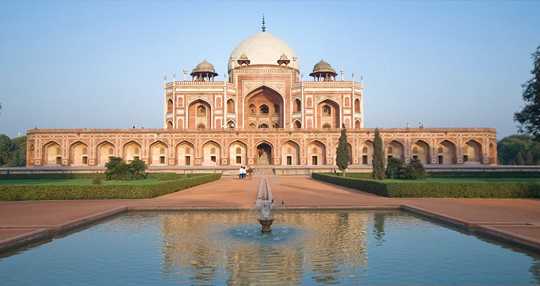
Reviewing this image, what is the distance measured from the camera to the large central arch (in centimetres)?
4044

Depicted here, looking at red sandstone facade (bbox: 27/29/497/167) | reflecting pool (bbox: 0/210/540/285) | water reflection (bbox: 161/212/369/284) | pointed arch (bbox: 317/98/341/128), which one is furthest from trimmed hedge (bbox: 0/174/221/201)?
pointed arch (bbox: 317/98/341/128)

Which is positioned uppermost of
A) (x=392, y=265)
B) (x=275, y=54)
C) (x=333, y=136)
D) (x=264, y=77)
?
(x=275, y=54)

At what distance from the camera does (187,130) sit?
33.9 metres

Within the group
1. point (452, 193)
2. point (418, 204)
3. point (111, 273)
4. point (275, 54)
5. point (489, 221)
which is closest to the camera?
point (111, 273)

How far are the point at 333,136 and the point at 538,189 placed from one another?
21789 millimetres

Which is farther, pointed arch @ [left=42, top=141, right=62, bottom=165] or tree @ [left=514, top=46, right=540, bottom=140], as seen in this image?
pointed arch @ [left=42, top=141, right=62, bottom=165]

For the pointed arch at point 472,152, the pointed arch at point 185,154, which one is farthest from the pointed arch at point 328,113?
the pointed arch at point 185,154

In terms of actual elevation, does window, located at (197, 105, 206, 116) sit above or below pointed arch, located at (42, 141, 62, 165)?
above

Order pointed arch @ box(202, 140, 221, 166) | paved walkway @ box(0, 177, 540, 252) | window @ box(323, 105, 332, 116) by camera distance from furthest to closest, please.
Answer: window @ box(323, 105, 332, 116)
pointed arch @ box(202, 140, 221, 166)
paved walkway @ box(0, 177, 540, 252)

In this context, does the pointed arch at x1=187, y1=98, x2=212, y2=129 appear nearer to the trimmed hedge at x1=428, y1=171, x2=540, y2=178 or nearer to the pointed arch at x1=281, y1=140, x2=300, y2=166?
the pointed arch at x1=281, y1=140, x2=300, y2=166

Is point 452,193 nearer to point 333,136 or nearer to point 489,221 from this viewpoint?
point 489,221

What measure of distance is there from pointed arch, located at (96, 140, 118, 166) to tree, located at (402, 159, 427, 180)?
25000mm

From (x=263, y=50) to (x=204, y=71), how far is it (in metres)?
7.09

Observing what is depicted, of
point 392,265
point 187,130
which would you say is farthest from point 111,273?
point 187,130
